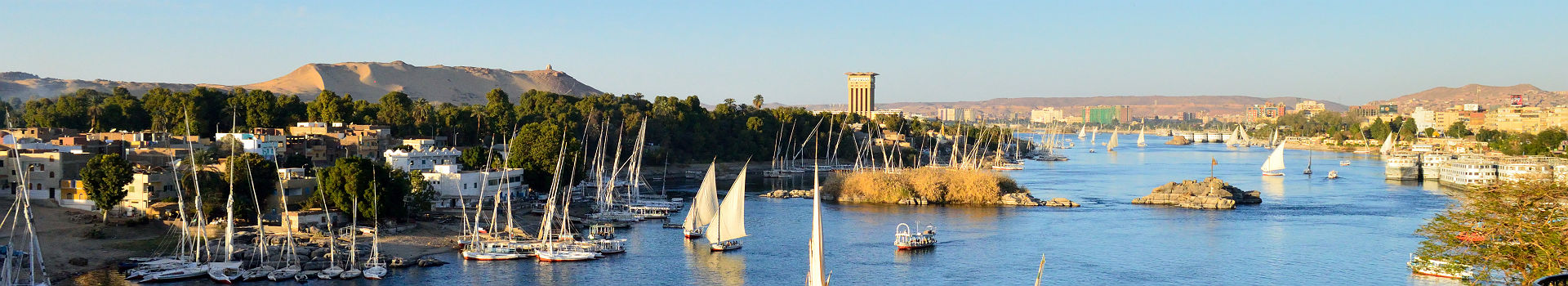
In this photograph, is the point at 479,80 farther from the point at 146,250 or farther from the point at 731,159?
the point at 146,250

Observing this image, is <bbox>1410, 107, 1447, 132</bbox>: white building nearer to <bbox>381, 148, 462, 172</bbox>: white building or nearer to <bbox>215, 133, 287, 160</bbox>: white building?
<bbox>381, 148, 462, 172</bbox>: white building

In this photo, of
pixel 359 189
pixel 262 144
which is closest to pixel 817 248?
pixel 359 189

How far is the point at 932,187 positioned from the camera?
31.6 m

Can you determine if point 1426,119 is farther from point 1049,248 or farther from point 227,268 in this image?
point 227,268

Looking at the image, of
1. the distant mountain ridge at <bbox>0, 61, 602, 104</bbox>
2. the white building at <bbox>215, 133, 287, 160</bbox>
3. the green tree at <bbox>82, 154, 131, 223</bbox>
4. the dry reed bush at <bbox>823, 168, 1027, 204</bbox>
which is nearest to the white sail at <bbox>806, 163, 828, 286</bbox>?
the green tree at <bbox>82, 154, 131, 223</bbox>

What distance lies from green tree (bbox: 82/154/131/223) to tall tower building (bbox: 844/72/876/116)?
90673 mm

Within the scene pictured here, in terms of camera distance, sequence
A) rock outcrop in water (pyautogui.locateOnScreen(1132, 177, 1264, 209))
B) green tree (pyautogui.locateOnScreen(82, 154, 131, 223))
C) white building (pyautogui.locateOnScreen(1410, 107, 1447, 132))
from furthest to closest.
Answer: white building (pyautogui.locateOnScreen(1410, 107, 1447, 132)) < rock outcrop in water (pyautogui.locateOnScreen(1132, 177, 1264, 209)) < green tree (pyautogui.locateOnScreen(82, 154, 131, 223))

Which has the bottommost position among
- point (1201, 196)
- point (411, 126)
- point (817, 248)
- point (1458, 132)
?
point (1201, 196)

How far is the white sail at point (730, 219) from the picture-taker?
21703mm

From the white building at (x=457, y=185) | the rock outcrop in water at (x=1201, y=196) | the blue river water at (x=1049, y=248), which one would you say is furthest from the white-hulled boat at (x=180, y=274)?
the rock outcrop in water at (x=1201, y=196)

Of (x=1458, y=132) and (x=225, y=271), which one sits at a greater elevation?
(x=1458, y=132)

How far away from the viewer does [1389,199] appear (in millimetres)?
33562

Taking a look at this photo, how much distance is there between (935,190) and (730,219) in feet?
35.5

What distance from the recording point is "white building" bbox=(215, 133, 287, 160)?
2961 cm
